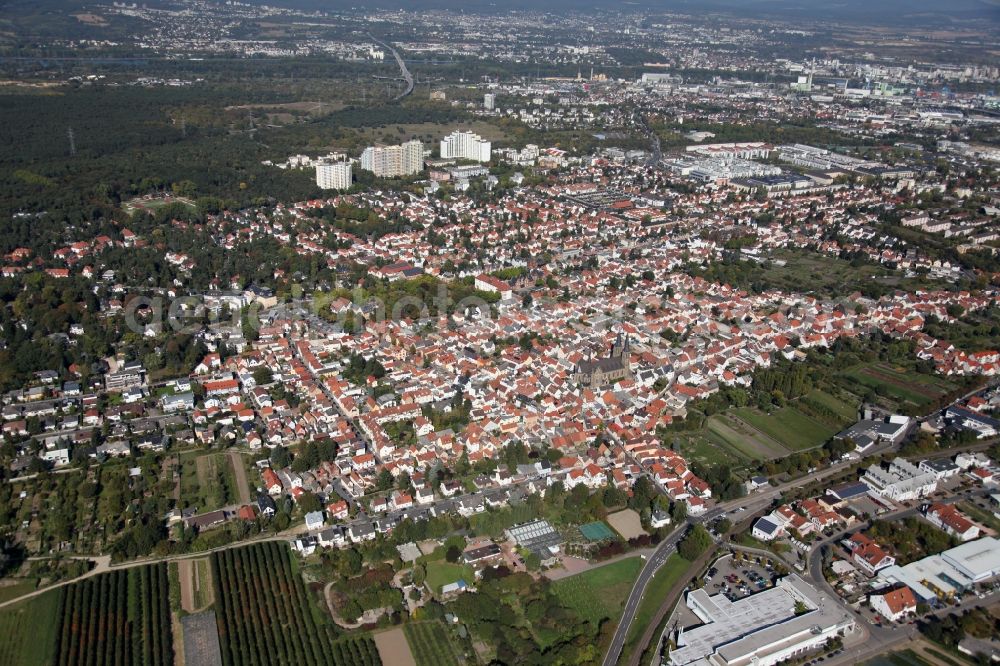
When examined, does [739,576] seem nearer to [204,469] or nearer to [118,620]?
[118,620]

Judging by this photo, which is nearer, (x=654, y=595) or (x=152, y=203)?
(x=654, y=595)

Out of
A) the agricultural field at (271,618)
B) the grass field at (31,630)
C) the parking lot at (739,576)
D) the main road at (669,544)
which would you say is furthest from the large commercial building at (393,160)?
the parking lot at (739,576)

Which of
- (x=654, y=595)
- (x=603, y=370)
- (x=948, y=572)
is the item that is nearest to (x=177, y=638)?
(x=654, y=595)

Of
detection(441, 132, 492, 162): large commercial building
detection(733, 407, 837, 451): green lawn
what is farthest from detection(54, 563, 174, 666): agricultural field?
detection(441, 132, 492, 162): large commercial building

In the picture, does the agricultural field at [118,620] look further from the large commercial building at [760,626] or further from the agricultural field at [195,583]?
the large commercial building at [760,626]

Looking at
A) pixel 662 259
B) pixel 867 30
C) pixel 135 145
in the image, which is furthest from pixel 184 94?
pixel 867 30

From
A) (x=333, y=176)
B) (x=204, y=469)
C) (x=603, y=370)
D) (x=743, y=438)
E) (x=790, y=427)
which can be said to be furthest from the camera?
(x=333, y=176)

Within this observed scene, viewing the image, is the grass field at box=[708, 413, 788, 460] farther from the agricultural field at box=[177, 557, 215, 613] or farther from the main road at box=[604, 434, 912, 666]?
the agricultural field at box=[177, 557, 215, 613]
